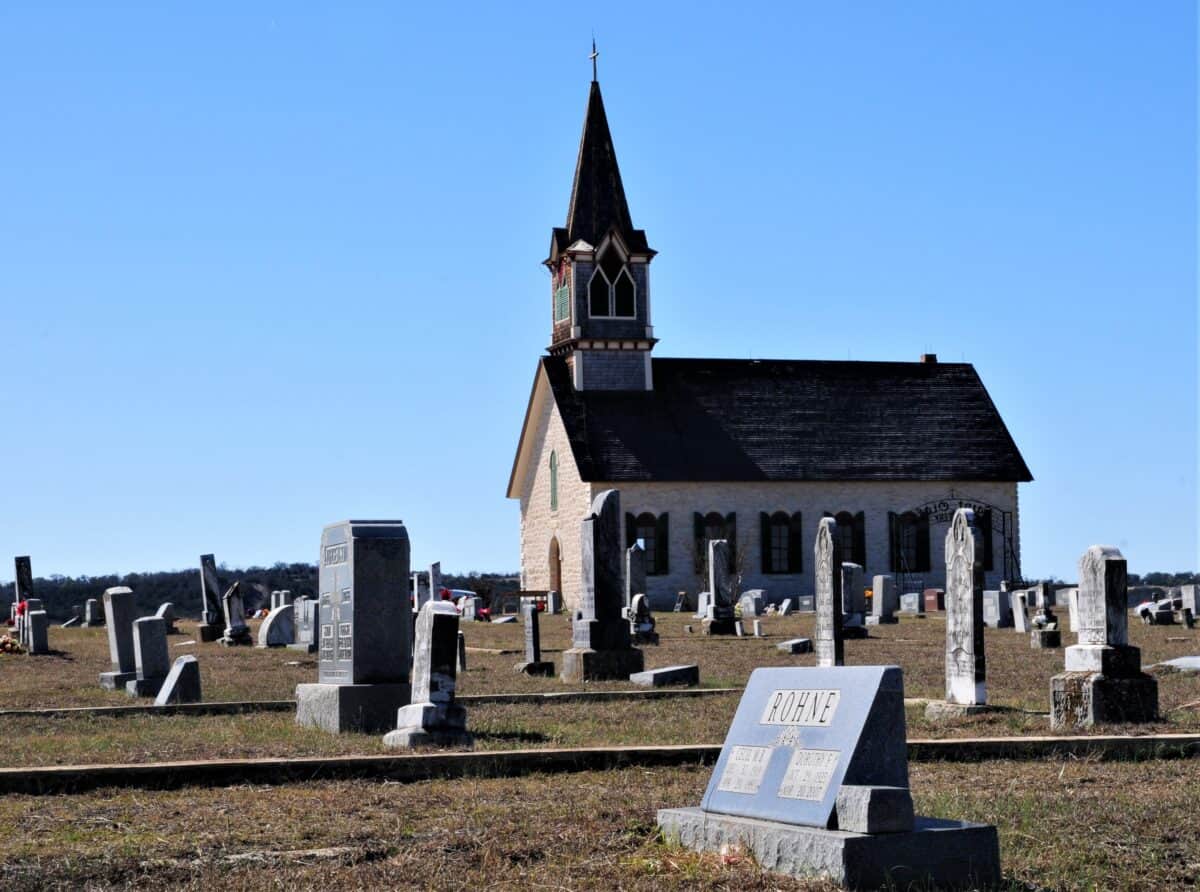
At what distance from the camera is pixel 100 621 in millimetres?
43062

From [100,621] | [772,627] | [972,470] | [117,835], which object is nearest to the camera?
[117,835]

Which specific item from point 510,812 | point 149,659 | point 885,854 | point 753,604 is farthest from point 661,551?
point 885,854

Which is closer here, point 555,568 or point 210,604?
point 210,604

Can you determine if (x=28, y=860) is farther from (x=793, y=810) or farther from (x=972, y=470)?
(x=972, y=470)

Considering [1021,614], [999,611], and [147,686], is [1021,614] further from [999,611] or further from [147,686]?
[147,686]

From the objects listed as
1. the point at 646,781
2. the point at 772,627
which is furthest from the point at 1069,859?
the point at 772,627

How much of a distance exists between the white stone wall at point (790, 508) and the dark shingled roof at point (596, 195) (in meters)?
6.82

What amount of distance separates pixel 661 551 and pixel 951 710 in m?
34.6

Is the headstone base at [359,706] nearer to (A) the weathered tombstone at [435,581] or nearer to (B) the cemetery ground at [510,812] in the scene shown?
(B) the cemetery ground at [510,812]

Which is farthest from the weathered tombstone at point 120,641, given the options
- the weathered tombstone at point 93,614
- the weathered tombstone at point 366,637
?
the weathered tombstone at point 93,614

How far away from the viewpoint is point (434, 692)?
12766 millimetres

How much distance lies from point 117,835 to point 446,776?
8.96 feet

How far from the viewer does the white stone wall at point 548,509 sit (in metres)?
49.6

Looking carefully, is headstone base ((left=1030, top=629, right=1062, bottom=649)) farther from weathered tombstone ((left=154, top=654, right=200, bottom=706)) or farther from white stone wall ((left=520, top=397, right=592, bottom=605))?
white stone wall ((left=520, top=397, right=592, bottom=605))
